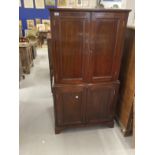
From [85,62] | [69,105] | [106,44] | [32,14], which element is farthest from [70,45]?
[32,14]

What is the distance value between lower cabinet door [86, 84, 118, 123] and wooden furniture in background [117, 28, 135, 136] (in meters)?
0.17

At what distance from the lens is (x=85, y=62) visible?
6.17ft

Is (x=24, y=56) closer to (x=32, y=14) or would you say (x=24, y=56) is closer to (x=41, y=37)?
(x=41, y=37)

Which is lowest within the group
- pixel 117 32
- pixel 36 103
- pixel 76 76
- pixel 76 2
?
pixel 36 103

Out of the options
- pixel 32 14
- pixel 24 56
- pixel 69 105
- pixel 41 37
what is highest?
pixel 32 14

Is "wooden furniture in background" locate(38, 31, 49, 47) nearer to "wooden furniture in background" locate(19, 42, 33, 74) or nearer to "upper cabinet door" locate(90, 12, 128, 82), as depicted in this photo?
"wooden furniture in background" locate(19, 42, 33, 74)

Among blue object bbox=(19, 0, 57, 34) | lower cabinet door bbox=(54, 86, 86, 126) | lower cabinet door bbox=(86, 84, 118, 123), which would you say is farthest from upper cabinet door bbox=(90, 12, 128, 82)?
blue object bbox=(19, 0, 57, 34)

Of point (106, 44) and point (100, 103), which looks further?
point (100, 103)

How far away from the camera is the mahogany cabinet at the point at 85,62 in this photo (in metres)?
1.69

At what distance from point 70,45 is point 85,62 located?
0.28 meters
